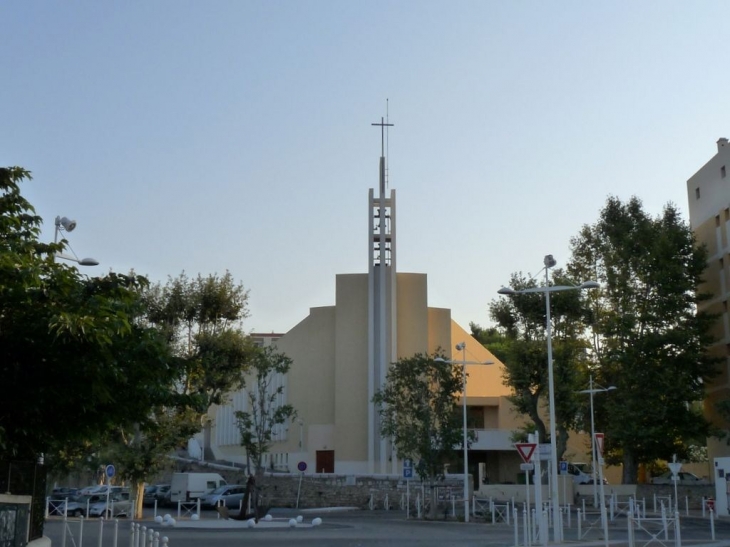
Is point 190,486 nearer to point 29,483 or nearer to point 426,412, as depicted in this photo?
point 426,412

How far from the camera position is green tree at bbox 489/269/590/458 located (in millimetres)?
50875

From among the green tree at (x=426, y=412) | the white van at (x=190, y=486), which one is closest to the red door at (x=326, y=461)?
the white van at (x=190, y=486)

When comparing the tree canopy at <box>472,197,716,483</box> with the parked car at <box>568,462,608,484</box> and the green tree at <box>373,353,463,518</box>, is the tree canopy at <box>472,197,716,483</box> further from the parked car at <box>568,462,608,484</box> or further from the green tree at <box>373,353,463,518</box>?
the green tree at <box>373,353,463,518</box>

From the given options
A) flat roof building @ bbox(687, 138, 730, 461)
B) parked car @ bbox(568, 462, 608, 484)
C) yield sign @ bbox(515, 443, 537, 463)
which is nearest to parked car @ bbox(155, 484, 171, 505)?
parked car @ bbox(568, 462, 608, 484)

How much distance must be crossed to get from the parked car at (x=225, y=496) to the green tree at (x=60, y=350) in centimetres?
3225

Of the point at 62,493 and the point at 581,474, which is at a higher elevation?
the point at 581,474

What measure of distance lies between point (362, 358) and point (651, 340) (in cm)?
1873

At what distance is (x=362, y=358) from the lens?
61.6 metres

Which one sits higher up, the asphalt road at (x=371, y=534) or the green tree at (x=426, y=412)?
the green tree at (x=426, y=412)

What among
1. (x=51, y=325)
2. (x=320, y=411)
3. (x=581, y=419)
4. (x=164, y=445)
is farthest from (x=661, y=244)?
(x=51, y=325)

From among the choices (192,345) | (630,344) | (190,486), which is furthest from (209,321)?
(630,344)

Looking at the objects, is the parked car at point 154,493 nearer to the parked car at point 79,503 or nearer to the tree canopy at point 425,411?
the parked car at point 79,503

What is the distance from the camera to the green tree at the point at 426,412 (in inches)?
1576

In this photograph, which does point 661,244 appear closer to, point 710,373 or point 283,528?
point 710,373
